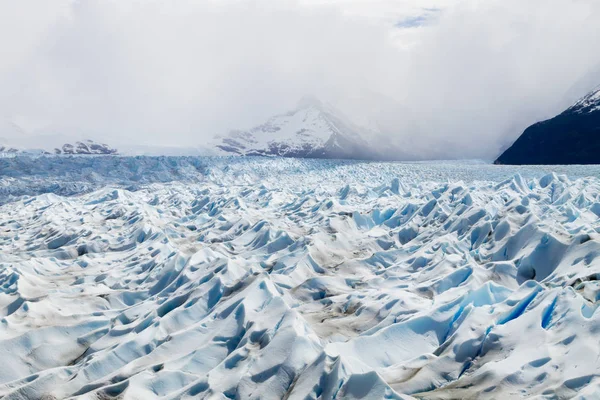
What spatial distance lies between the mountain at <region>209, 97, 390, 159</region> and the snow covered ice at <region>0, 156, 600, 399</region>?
107782mm

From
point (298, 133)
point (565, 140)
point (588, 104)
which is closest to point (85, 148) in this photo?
point (565, 140)

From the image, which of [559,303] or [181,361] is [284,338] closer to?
[181,361]

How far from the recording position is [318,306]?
823 centimetres

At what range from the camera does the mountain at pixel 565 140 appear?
6806cm

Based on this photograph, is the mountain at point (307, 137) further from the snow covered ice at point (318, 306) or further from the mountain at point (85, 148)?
the snow covered ice at point (318, 306)

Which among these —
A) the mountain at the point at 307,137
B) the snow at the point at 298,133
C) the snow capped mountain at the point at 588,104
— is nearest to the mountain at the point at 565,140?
the snow capped mountain at the point at 588,104

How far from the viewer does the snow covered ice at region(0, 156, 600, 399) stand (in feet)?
16.9

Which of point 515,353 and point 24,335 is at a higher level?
point 515,353

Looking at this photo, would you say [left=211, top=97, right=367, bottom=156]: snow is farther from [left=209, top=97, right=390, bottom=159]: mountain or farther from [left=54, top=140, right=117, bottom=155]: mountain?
[left=54, top=140, right=117, bottom=155]: mountain

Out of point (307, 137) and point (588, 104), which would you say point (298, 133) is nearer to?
point (307, 137)

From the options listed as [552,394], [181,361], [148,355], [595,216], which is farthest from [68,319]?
[595,216]

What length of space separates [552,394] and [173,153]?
179 ft

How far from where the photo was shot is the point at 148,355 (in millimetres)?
6449

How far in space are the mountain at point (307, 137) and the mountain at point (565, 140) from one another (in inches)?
2228
